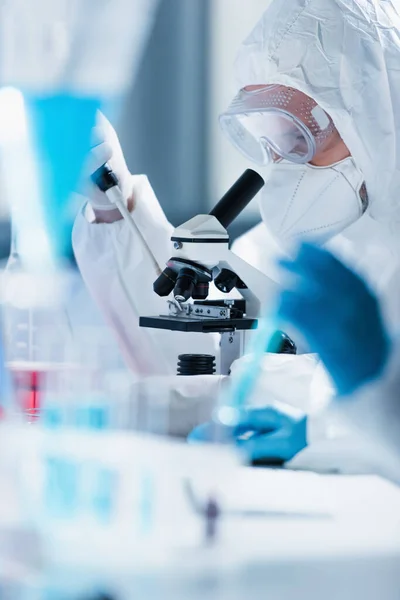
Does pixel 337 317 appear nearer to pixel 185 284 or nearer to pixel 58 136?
pixel 185 284

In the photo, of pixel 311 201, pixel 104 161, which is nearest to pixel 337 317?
pixel 311 201

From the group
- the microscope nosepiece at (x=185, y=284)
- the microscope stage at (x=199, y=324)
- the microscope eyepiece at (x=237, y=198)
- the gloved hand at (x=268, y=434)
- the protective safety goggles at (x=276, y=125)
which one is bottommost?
the gloved hand at (x=268, y=434)

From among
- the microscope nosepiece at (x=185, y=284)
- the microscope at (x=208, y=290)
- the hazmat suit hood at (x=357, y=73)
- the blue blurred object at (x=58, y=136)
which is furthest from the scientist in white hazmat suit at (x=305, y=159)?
the blue blurred object at (x=58, y=136)

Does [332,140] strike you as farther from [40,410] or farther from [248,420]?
[40,410]

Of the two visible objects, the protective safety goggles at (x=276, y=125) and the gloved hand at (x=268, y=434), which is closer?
the gloved hand at (x=268, y=434)

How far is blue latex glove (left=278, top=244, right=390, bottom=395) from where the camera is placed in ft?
4.27

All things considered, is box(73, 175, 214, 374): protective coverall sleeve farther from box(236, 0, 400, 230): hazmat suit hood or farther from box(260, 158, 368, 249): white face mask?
box(236, 0, 400, 230): hazmat suit hood

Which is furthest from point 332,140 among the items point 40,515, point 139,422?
point 40,515

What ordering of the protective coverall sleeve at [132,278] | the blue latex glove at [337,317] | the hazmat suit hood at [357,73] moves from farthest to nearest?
1. the protective coverall sleeve at [132,278]
2. the hazmat suit hood at [357,73]
3. the blue latex glove at [337,317]

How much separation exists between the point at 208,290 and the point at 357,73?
508mm

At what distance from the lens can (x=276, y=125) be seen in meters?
1.94

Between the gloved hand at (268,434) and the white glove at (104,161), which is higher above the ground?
the white glove at (104,161)

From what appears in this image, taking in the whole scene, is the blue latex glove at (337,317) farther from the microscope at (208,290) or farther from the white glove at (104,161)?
the white glove at (104,161)

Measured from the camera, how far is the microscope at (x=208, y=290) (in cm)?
164
